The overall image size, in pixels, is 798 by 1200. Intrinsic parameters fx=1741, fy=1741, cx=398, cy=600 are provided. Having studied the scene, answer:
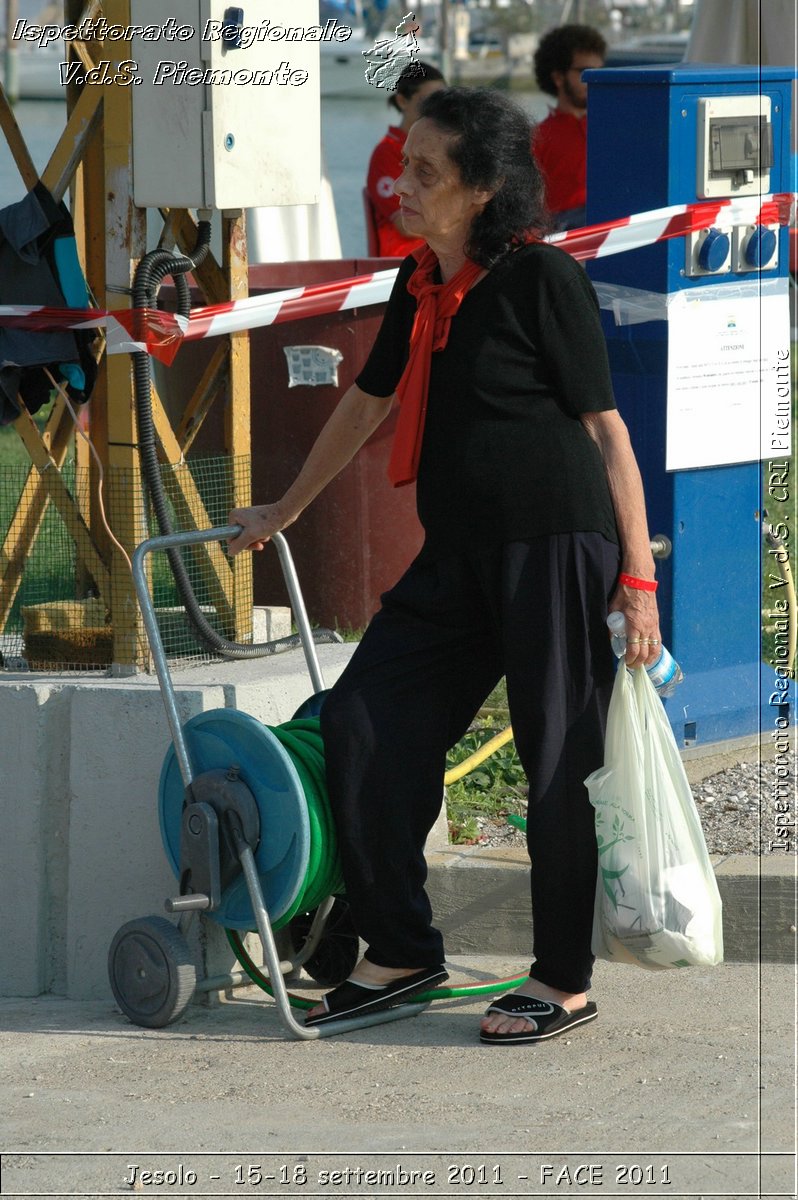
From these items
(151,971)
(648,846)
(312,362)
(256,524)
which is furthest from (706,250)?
(151,971)

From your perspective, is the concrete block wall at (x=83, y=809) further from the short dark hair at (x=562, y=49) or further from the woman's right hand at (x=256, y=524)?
the short dark hair at (x=562, y=49)

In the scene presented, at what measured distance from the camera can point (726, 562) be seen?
5.33 m

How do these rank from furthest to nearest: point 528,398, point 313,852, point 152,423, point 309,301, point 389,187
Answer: point 389,187 → point 309,301 → point 152,423 → point 313,852 → point 528,398

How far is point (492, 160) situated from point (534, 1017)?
1.86 m

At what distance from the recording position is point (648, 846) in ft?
12.0

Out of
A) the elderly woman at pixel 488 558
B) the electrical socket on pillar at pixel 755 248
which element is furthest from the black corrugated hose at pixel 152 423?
the electrical socket on pillar at pixel 755 248

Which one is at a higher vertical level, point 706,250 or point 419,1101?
point 706,250

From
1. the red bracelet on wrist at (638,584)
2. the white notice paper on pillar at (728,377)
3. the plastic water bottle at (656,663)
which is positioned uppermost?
the white notice paper on pillar at (728,377)

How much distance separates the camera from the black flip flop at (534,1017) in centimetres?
383

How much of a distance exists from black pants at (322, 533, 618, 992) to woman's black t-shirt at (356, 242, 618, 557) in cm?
7

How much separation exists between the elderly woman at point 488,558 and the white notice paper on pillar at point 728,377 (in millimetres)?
1407

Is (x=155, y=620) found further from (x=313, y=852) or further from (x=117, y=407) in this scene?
(x=117, y=407)

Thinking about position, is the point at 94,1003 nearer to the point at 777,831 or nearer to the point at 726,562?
the point at 777,831

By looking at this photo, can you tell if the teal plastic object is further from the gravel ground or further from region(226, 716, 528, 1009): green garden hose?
the gravel ground
